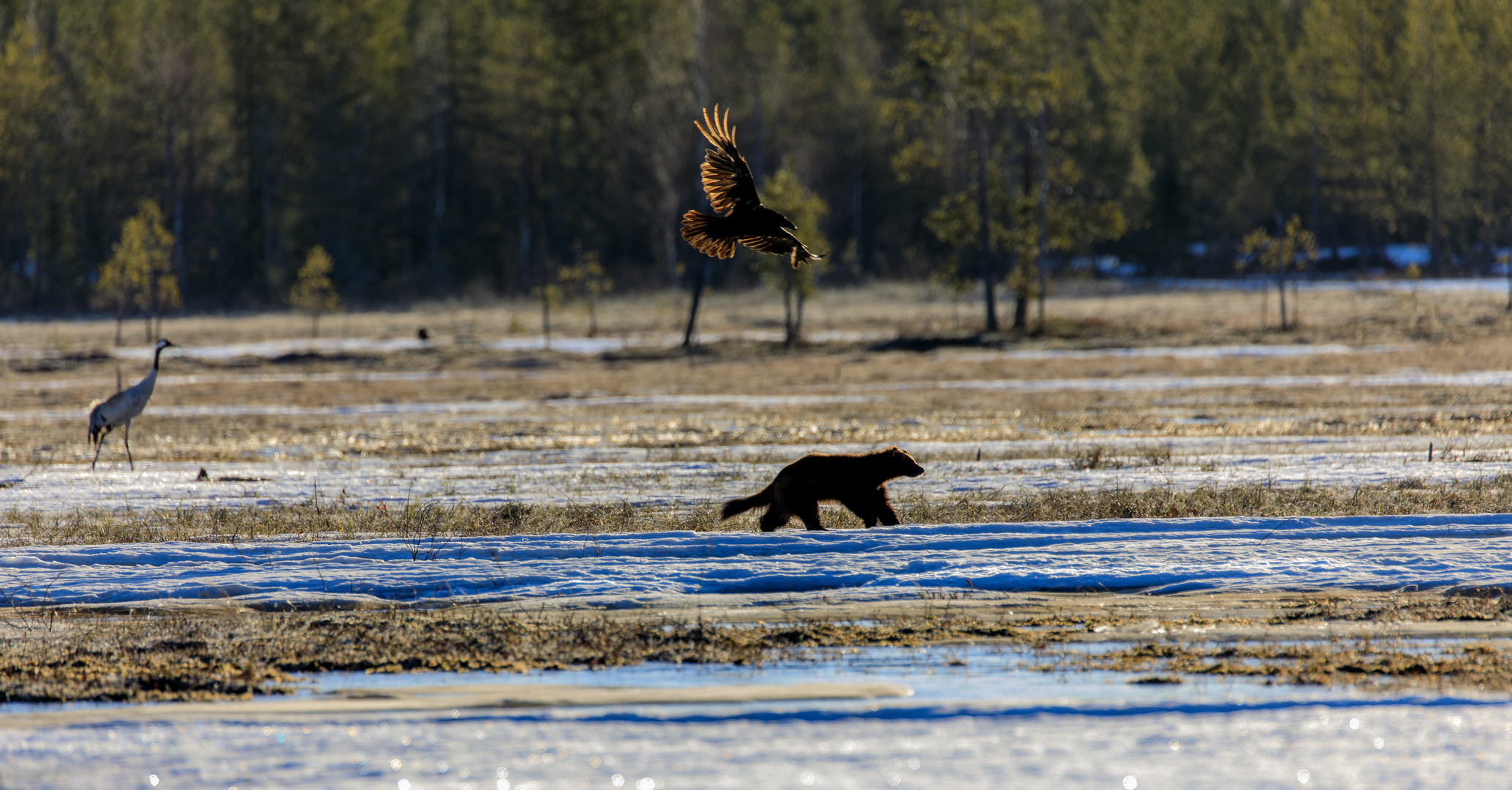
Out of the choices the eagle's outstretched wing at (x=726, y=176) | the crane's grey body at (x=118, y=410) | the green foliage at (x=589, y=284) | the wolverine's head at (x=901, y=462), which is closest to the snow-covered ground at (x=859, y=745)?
the eagle's outstretched wing at (x=726, y=176)

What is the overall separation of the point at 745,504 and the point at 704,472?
15.2 feet

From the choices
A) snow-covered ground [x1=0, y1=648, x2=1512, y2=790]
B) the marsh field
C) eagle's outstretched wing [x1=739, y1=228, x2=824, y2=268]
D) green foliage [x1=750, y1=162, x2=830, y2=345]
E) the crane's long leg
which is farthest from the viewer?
green foliage [x1=750, y1=162, x2=830, y2=345]

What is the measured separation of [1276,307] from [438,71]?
43703 mm

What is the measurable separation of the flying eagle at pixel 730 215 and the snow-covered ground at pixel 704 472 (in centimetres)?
380

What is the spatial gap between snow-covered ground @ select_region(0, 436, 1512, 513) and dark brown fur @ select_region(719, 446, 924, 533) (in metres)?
1.94

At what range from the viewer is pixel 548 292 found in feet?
151

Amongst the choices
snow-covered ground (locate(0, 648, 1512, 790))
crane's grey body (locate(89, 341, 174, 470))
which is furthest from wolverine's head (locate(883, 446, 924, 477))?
crane's grey body (locate(89, 341, 174, 470))

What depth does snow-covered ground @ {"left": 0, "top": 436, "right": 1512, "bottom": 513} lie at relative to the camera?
1234cm

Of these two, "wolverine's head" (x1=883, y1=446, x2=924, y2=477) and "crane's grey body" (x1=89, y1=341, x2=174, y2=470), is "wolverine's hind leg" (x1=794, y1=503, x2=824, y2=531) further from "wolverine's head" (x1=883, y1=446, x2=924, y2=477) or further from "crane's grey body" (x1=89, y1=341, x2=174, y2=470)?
"crane's grey body" (x1=89, y1=341, x2=174, y2=470)

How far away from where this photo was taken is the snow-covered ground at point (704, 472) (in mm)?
12344

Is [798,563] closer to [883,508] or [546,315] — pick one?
[883,508]

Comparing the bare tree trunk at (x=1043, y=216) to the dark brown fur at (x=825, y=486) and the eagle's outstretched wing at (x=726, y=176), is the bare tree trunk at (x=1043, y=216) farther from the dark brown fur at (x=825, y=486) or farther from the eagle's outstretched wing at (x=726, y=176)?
the eagle's outstretched wing at (x=726, y=176)

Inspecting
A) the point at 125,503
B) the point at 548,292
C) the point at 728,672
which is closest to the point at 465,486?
the point at 125,503

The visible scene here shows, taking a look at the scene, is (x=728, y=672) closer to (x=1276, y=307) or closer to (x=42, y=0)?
(x=1276, y=307)
